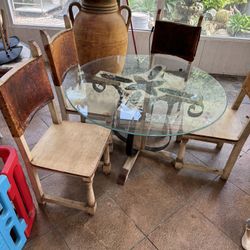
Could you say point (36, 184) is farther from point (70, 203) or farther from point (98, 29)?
point (98, 29)

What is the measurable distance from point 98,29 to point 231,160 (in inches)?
57.7

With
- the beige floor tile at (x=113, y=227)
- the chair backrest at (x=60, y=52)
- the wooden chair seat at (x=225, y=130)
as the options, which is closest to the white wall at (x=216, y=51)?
the chair backrest at (x=60, y=52)

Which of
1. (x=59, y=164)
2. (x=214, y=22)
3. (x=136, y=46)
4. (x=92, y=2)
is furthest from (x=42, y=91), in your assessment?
(x=214, y=22)

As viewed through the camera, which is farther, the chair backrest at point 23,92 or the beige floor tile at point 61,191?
the beige floor tile at point 61,191

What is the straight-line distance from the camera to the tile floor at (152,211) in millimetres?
1313

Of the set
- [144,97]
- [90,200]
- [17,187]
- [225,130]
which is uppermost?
[144,97]

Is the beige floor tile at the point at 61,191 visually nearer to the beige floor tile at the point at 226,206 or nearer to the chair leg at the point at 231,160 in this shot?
the beige floor tile at the point at 226,206

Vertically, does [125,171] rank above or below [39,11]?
below

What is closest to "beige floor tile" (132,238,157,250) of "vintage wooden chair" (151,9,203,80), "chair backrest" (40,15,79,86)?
"chair backrest" (40,15,79,86)

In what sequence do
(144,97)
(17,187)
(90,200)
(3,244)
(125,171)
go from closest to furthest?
1. (3,244)
2. (17,187)
3. (90,200)
4. (144,97)
5. (125,171)

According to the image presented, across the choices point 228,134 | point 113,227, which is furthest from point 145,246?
point 228,134

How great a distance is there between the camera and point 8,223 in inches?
43.4

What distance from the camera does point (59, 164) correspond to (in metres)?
1.21

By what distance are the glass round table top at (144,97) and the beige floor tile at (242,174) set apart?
594 millimetres
